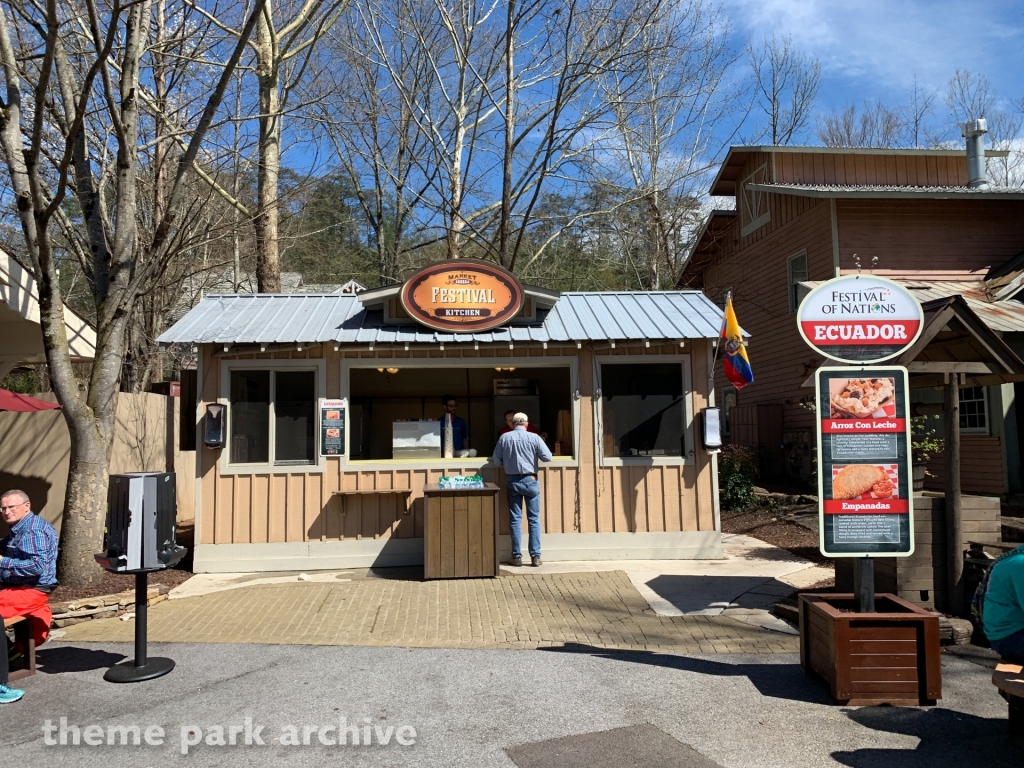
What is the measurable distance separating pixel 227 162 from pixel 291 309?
5.50m

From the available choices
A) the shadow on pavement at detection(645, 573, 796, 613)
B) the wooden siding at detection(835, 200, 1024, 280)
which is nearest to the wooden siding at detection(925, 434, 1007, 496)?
the wooden siding at detection(835, 200, 1024, 280)

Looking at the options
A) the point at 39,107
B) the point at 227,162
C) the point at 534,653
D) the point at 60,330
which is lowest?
the point at 534,653

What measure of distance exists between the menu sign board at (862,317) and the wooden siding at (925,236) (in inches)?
396

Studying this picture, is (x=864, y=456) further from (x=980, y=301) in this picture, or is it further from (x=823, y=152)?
(x=823, y=152)

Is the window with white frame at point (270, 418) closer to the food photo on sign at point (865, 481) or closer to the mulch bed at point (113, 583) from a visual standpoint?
the mulch bed at point (113, 583)

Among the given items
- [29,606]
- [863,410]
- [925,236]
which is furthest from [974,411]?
[29,606]

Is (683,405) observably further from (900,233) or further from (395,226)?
(395,226)

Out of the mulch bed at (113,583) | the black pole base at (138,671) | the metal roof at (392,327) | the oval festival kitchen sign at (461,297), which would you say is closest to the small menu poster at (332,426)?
the metal roof at (392,327)

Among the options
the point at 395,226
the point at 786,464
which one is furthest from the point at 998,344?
the point at 395,226

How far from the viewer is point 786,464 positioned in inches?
637

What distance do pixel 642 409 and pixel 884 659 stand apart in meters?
4.89

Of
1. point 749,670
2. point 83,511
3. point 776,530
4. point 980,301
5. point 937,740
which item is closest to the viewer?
point 937,740

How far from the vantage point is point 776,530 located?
10.8 metres

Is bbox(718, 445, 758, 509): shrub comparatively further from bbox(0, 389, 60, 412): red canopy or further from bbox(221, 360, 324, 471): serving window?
bbox(0, 389, 60, 412): red canopy
